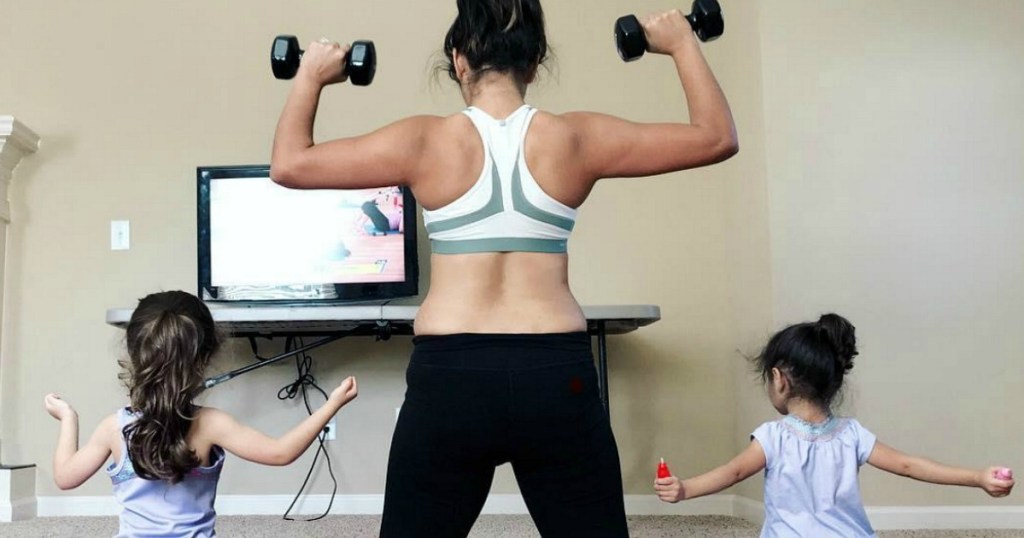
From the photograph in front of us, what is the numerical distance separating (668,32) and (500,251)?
435 millimetres

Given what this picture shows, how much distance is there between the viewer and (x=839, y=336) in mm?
1787

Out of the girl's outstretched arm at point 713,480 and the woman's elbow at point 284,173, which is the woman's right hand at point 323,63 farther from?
the girl's outstretched arm at point 713,480

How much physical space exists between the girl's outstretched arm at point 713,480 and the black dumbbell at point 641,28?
699mm

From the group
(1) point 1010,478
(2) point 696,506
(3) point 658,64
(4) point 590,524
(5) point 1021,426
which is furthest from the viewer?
(3) point 658,64

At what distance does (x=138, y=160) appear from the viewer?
3529 mm

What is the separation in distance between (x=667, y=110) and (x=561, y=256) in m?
2.42

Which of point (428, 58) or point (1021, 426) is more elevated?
point (428, 58)

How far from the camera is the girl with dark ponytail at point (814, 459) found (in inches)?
64.0

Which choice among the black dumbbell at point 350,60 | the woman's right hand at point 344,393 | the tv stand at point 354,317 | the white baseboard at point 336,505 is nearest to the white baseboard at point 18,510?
the white baseboard at point 336,505

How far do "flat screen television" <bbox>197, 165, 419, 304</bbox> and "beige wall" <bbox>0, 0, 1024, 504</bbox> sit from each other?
272 mm

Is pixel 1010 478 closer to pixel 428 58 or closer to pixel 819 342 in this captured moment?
pixel 819 342

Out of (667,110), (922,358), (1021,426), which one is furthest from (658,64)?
(1021,426)

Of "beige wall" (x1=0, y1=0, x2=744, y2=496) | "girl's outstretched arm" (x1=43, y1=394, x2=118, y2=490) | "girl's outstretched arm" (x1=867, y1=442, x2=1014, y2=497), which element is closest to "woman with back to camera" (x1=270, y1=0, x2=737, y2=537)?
"girl's outstretched arm" (x1=43, y1=394, x2=118, y2=490)

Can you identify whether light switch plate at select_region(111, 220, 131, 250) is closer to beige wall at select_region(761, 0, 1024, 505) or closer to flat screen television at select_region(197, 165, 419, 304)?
flat screen television at select_region(197, 165, 419, 304)
